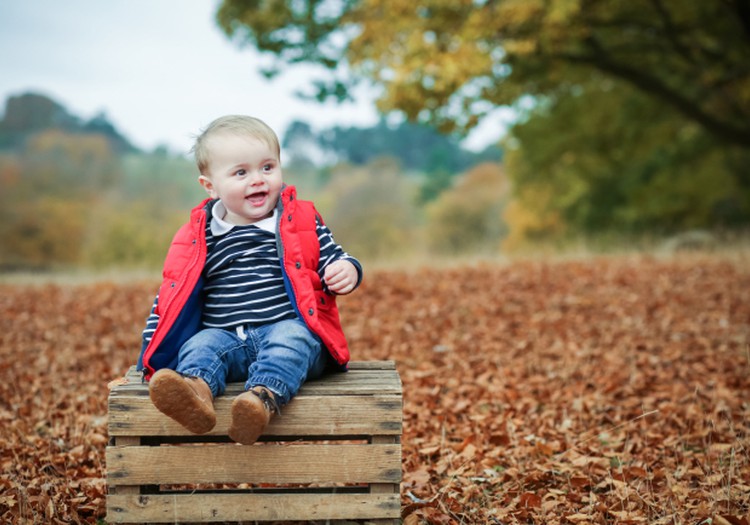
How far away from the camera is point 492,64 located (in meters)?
9.64

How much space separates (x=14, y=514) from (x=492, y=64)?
321 inches

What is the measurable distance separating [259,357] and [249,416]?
14.4 inches

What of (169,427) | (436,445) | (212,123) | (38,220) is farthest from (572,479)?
(38,220)

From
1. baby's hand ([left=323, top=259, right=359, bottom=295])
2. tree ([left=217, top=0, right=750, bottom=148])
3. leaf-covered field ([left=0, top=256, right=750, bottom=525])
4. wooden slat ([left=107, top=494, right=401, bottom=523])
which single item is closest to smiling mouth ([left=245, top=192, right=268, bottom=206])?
baby's hand ([left=323, top=259, right=359, bottom=295])

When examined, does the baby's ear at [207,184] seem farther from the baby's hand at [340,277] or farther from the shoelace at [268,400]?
the shoelace at [268,400]

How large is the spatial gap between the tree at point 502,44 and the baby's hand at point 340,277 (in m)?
6.73

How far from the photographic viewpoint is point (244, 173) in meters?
2.99

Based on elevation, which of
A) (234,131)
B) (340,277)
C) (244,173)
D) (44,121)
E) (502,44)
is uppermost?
(44,121)

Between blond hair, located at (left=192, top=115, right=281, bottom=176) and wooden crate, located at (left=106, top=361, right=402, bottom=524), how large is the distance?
3.21 feet

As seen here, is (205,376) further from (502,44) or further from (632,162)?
(632,162)

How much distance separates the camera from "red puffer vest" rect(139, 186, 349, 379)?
2928 mm

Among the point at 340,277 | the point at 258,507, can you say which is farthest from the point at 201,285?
the point at 258,507

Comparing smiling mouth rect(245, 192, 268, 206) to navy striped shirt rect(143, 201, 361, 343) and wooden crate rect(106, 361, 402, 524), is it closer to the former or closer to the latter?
navy striped shirt rect(143, 201, 361, 343)

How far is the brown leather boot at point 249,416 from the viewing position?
2.51 metres
